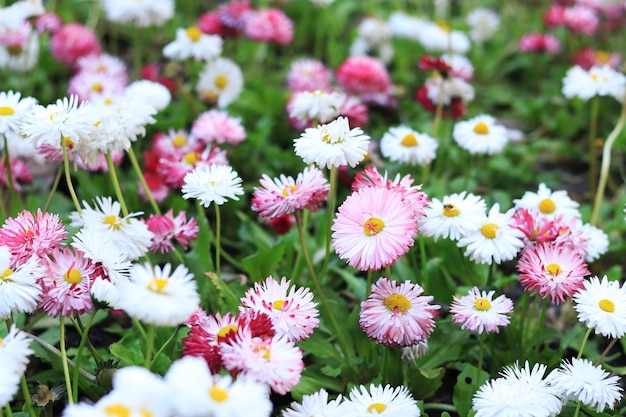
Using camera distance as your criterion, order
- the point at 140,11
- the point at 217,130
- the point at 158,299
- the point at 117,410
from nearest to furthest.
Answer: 1. the point at 117,410
2. the point at 158,299
3. the point at 217,130
4. the point at 140,11

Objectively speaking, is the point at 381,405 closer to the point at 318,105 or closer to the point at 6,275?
the point at 6,275

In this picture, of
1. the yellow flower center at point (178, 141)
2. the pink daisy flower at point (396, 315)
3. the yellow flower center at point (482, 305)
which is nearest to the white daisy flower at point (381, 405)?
the pink daisy flower at point (396, 315)

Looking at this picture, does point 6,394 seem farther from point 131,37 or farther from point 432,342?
point 131,37

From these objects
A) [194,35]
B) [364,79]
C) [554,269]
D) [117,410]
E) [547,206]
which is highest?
[364,79]

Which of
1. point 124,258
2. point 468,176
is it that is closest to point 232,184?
point 124,258

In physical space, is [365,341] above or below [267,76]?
below

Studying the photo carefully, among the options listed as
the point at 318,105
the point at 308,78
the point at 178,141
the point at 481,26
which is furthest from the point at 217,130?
the point at 481,26

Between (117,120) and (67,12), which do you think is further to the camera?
(67,12)
